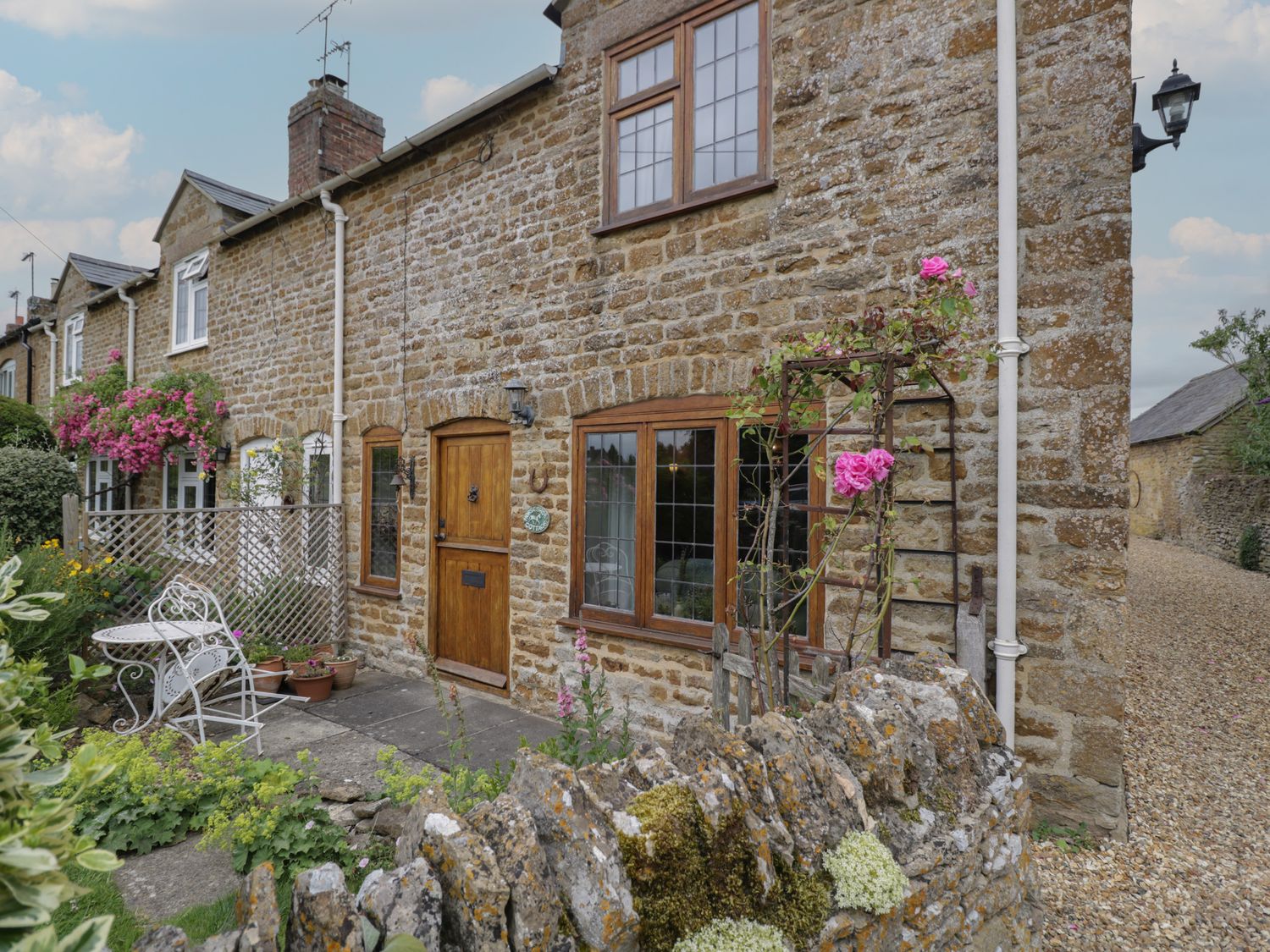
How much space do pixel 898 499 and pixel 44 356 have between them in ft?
66.7

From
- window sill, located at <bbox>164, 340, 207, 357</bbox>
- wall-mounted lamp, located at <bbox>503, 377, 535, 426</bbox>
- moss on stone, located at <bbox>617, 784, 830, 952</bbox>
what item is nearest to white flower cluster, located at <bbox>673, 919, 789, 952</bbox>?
moss on stone, located at <bbox>617, 784, 830, 952</bbox>

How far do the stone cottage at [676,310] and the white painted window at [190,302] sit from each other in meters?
2.40

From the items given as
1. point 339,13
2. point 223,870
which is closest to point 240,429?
point 339,13

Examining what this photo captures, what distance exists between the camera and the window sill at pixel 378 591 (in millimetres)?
6871

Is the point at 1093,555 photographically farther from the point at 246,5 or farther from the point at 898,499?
the point at 246,5

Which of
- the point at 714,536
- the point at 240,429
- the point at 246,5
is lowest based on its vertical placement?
the point at 714,536

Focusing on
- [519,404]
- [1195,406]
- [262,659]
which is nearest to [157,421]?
[262,659]

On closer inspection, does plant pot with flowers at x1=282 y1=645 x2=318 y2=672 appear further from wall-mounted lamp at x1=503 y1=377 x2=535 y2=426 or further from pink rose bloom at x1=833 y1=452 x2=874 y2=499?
pink rose bloom at x1=833 y1=452 x2=874 y2=499

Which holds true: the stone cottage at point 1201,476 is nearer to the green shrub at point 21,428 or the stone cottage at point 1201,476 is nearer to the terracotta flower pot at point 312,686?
the terracotta flower pot at point 312,686

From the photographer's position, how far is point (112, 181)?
42.4 ft

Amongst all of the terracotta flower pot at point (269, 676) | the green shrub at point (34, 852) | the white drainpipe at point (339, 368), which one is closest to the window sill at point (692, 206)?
the white drainpipe at point (339, 368)

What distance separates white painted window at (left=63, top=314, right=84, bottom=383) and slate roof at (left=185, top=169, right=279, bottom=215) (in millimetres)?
5816

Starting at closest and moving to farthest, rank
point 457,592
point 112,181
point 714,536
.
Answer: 1. point 714,536
2. point 457,592
3. point 112,181

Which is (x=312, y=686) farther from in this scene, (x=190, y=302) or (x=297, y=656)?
(x=190, y=302)
